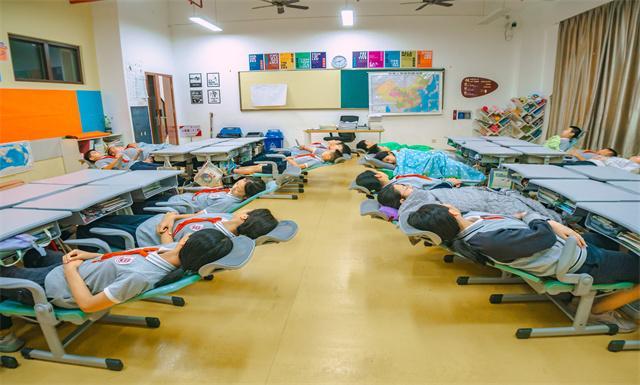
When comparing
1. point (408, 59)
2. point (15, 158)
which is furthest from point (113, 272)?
point (408, 59)

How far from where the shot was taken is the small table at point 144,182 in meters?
2.76

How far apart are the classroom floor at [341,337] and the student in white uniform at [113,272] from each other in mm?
452

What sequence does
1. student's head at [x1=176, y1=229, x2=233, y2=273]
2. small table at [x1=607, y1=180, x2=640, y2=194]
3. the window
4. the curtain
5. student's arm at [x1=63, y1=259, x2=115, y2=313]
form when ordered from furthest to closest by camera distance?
the window → the curtain → small table at [x1=607, y1=180, x2=640, y2=194] → student's head at [x1=176, y1=229, x2=233, y2=273] → student's arm at [x1=63, y1=259, x2=115, y2=313]

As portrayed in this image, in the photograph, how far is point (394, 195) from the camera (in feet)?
9.22

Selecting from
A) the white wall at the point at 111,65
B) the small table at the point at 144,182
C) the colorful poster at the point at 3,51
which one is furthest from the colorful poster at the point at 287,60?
the small table at the point at 144,182

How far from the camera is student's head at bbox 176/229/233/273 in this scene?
5.63 feet

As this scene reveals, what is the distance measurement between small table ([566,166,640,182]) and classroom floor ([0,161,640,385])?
43.7 inches

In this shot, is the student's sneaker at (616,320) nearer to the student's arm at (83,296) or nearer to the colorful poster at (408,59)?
the student's arm at (83,296)

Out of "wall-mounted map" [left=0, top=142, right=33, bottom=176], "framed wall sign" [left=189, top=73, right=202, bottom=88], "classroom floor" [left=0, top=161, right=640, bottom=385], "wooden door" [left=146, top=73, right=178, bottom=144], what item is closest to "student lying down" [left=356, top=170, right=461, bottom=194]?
"classroom floor" [left=0, top=161, right=640, bottom=385]

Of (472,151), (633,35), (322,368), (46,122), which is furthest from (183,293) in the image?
(633,35)

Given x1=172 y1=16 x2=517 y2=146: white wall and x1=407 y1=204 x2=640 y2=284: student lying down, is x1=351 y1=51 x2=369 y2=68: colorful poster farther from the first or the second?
x1=407 y1=204 x2=640 y2=284: student lying down

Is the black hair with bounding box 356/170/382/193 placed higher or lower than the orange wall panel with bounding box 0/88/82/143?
lower

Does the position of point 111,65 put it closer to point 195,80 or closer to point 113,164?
point 195,80


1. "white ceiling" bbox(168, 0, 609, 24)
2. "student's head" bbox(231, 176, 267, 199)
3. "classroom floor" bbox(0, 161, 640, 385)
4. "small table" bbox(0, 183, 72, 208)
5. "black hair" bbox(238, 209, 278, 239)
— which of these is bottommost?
"classroom floor" bbox(0, 161, 640, 385)
